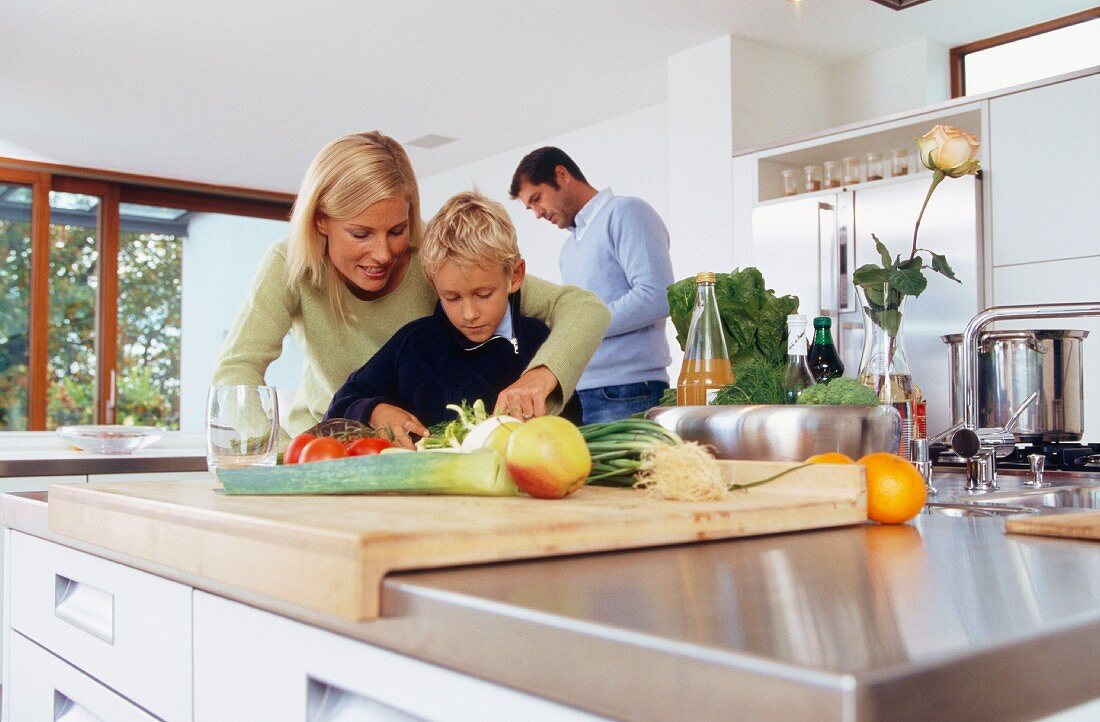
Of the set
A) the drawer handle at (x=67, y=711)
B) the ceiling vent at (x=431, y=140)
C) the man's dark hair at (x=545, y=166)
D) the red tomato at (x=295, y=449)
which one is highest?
the ceiling vent at (x=431, y=140)

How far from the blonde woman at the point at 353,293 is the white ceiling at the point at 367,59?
259 cm

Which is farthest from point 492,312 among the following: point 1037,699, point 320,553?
point 1037,699

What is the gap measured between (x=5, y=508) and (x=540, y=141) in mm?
5143

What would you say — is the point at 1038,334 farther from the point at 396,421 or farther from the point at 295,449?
the point at 295,449

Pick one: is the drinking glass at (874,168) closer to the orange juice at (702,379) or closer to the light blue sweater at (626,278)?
the light blue sweater at (626,278)

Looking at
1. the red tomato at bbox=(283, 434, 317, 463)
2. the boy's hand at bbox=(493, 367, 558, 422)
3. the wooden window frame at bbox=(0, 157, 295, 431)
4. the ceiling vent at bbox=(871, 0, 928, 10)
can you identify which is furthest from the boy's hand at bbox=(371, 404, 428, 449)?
the wooden window frame at bbox=(0, 157, 295, 431)

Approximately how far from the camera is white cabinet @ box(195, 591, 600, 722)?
1.67ft

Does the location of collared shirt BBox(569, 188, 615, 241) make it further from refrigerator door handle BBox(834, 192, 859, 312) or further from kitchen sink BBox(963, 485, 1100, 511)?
kitchen sink BBox(963, 485, 1100, 511)

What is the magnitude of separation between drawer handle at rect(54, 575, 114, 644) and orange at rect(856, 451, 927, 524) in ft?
2.21

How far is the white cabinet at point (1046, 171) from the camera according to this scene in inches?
135

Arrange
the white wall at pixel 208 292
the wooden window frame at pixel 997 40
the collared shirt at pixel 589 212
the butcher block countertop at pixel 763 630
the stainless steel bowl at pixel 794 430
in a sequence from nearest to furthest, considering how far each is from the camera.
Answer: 1. the butcher block countertop at pixel 763 630
2. the stainless steel bowl at pixel 794 430
3. the collared shirt at pixel 589 212
4. the wooden window frame at pixel 997 40
5. the white wall at pixel 208 292

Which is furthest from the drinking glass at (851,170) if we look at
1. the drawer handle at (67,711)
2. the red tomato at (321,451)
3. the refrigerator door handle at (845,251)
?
the drawer handle at (67,711)

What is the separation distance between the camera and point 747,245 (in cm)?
446

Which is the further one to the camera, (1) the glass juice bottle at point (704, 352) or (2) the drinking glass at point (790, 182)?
(2) the drinking glass at point (790, 182)
